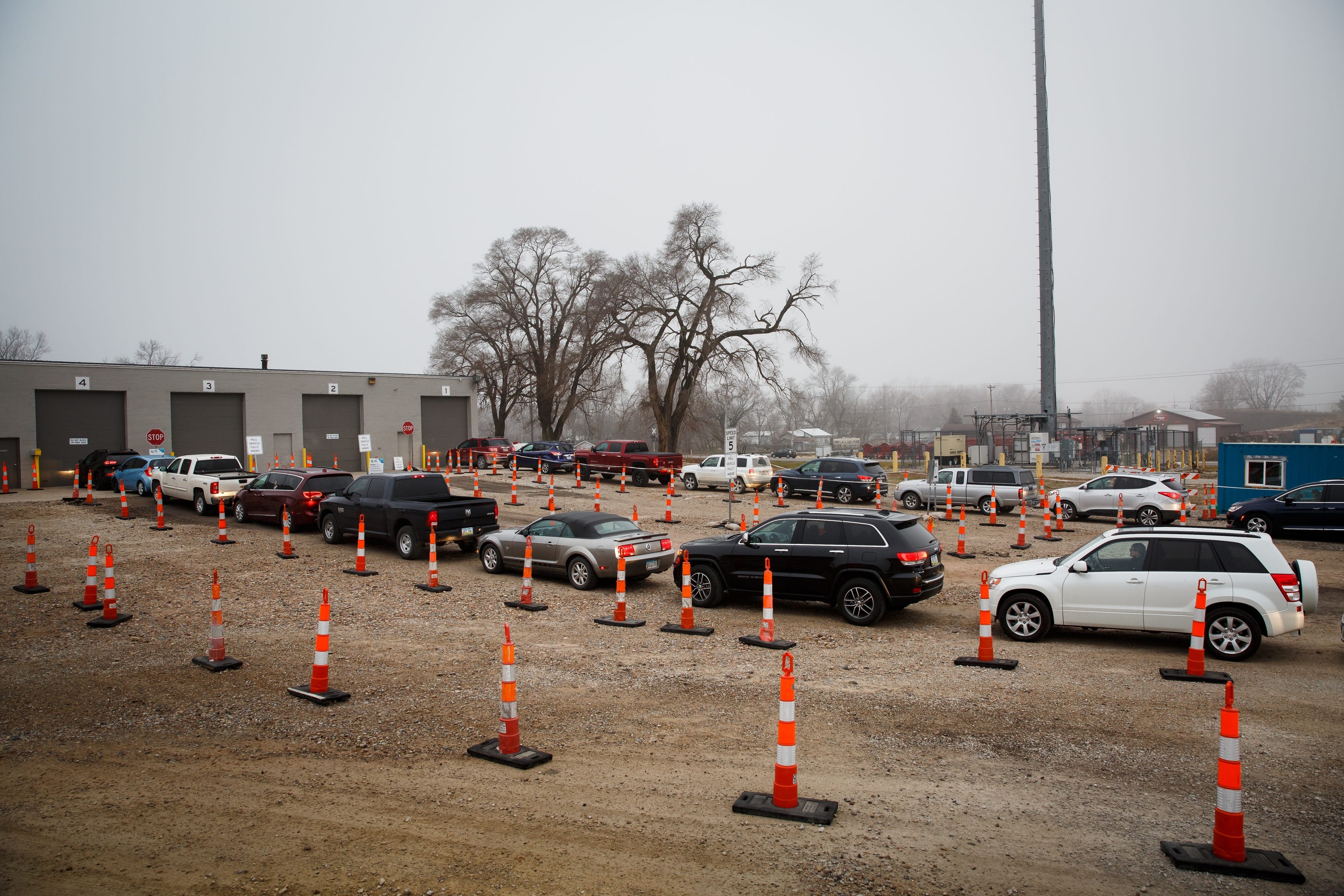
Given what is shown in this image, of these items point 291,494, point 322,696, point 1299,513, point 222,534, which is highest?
point 291,494

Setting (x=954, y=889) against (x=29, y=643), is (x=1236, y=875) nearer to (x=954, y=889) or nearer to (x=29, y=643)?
(x=954, y=889)

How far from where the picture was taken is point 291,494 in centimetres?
1978

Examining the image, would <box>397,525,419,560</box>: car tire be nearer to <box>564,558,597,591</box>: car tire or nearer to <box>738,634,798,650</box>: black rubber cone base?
<box>564,558,597,591</box>: car tire

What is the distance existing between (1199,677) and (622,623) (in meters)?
7.03

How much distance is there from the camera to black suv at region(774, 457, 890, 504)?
2783 cm

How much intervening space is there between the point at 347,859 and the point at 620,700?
3.60m

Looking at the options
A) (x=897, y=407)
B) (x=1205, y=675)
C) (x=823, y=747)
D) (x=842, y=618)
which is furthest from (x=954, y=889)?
(x=897, y=407)

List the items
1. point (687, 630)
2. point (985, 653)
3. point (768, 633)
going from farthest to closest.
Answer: point (687, 630), point (768, 633), point (985, 653)

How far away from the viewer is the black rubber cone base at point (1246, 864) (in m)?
4.75

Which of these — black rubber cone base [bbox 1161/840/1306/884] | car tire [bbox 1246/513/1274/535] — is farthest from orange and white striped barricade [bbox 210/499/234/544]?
car tire [bbox 1246/513/1274/535]

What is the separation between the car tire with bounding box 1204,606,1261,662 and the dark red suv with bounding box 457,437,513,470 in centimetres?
3685

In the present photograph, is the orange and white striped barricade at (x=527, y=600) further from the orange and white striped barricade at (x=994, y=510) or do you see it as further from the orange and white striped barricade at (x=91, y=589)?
Answer: the orange and white striped barricade at (x=994, y=510)

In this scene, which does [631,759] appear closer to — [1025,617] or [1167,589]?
[1025,617]

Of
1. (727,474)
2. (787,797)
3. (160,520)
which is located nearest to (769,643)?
(787,797)
